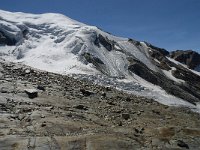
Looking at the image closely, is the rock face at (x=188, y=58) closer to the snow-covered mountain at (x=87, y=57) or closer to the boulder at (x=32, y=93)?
the snow-covered mountain at (x=87, y=57)

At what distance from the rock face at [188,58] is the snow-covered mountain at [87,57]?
2650cm

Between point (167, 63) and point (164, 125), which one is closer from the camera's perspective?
point (164, 125)

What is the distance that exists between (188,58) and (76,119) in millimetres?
94362

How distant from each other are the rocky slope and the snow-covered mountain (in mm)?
16765

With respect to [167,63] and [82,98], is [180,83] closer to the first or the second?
[167,63]

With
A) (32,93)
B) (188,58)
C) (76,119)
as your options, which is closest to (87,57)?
(32,93)

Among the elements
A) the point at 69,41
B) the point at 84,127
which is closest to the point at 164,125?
the point at 84,127

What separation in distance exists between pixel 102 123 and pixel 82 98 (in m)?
5.68

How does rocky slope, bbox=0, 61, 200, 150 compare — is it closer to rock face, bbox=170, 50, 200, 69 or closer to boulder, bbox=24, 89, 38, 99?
boulder, bbox=24, 89, 38, 99

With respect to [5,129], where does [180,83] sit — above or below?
above

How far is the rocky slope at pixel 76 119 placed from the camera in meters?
20.8

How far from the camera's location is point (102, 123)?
25016 millimetres

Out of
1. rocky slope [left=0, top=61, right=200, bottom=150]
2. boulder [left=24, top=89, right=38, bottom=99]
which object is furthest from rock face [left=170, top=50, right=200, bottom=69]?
boulder [left=24, top=89, right=38, bottom=99]

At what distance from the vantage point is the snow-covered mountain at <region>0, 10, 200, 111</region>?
5516cm
